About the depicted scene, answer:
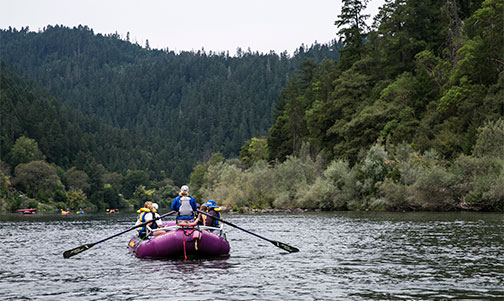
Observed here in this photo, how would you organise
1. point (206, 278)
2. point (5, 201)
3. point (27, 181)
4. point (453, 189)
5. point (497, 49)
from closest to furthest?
point (206, 278), point (453, 189), point (497, 49), point (5, 201), point (27, 181)

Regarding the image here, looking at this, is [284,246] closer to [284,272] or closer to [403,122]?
[284,272]

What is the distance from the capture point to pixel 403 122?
85.9 metres

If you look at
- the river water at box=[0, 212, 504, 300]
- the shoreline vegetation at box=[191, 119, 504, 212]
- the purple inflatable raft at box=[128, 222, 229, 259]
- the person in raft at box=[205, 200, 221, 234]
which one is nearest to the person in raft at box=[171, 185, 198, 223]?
the purple inflatable raft at box=[128, 222, 229, 259]

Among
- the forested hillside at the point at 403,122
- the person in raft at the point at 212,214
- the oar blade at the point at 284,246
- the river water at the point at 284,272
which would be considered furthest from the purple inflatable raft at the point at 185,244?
the forested hillside at the point at 403,122

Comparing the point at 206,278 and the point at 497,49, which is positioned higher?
the point at 497,49

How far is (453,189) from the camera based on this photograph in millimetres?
64250

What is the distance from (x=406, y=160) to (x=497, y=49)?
17140 millimetres

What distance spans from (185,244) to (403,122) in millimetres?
66252

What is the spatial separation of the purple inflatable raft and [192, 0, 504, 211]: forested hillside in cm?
4013

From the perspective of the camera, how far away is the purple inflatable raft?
967 inches

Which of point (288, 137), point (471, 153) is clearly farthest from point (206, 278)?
point (288, 137)

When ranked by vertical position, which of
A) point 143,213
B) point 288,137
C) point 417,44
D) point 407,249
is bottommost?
point 407,249

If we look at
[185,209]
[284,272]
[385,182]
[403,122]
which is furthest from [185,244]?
[403,122]

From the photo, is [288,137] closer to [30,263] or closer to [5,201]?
[5,201]
